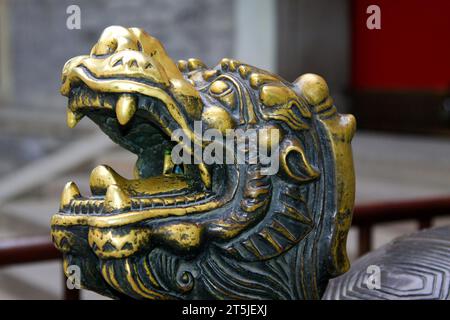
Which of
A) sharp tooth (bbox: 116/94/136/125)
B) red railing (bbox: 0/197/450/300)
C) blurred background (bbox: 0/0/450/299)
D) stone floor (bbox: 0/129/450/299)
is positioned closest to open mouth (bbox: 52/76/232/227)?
sharp tooth (bbox: 116/94/136/125)

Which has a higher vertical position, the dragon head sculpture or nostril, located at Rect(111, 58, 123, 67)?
nostril, located at Rect(111, 58, 123, 67)

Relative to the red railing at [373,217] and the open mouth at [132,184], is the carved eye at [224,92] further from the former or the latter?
the red railing at [373,217]

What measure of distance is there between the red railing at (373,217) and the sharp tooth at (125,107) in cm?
83

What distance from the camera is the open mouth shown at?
24.2 inches

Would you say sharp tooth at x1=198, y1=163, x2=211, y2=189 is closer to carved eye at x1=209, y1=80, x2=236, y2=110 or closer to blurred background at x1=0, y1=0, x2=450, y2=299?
carved eye at x1=209, y1=80, x2=236, y2=110

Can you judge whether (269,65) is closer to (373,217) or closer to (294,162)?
(373,217)

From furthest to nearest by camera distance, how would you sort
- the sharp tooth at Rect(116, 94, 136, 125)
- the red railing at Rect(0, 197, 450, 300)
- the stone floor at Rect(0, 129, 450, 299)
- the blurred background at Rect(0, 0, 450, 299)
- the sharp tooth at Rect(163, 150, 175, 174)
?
the blurred background at Rect(0, 0, 450, 299) → the stone floor at Rect(0, 129, 450, 299) → the red railing at Rect(0, 197, 450, 300) → the sharp tooth at Rect(163, 150, 175, 174) → the sharp tooth at Rect(116, 94, 136, 125)

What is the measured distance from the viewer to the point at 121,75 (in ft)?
2.00

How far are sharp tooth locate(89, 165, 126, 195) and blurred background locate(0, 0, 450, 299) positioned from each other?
12.4 feet

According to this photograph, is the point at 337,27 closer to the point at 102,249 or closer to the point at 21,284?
the point at 21,284

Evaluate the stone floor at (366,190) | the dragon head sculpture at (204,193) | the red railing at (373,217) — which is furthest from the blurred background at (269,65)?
the dragon head sculpture at (204,193)

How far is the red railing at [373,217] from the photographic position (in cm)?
137

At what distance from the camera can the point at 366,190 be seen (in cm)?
415

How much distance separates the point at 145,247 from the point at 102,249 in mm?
38
